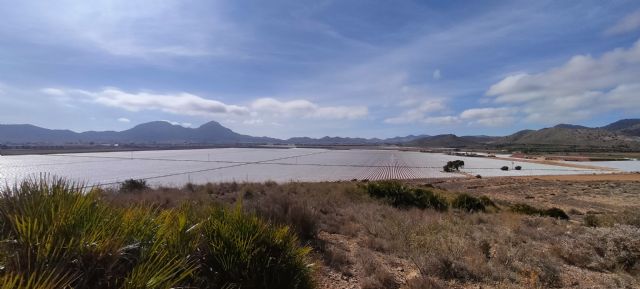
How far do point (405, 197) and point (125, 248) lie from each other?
714 inches

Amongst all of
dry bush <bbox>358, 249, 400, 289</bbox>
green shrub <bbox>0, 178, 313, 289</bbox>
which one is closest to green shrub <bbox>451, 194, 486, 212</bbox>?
dry bush <bbox>358, 249, 400, 289</bbox>

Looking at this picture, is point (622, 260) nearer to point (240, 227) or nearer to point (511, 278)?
point (511, 278)

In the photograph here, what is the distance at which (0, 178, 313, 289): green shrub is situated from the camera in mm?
2422

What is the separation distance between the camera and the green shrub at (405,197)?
18.9 m

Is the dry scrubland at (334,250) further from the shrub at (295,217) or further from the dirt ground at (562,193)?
the dirt ground at (562,193)

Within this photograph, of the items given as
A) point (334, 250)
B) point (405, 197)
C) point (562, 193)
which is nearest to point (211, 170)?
point (405, 197)

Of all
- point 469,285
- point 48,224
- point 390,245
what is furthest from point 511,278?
point 48,224

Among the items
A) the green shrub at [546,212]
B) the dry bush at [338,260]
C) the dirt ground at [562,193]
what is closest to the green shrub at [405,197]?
Result: the green shrub at [546,212]

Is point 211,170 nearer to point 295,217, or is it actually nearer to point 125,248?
point 295,217

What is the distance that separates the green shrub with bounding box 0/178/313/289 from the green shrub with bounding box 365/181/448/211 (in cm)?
1461

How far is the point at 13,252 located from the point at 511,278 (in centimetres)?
709

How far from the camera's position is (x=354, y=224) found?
10867 mm

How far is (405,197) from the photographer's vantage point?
64.7 ft

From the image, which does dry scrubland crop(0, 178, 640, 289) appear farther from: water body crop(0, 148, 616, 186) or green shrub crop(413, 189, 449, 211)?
water body crop(0, 148, 616, 186)
